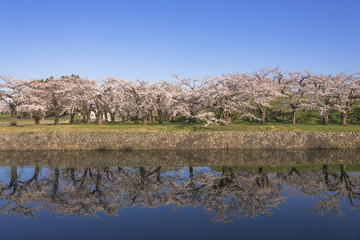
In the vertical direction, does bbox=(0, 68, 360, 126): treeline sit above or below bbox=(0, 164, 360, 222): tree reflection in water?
above

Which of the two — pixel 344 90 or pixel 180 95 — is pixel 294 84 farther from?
pixel 180 95

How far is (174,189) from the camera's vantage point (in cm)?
1633

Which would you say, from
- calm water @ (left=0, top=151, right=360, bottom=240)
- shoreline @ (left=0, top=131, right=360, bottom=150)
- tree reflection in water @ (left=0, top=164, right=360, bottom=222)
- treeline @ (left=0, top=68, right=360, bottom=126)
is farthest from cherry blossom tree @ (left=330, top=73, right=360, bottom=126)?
tree reflection in water @ (left=0, top=164, right=360, bottom=222)

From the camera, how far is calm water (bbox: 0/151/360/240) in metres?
10.9

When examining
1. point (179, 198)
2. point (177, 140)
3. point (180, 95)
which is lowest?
point (179, 198)

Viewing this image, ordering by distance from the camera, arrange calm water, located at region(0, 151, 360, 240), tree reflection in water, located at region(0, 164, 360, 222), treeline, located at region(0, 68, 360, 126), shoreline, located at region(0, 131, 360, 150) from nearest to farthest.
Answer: calm water, located at region(0, 151, 360, 240), tree reflection in water, located at region(0, 164, 360, 222), shoreline, located at region(0, 131, 360, 150), treeline, located at region(0, 68, 360, 126)

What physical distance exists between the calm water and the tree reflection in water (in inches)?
2.1

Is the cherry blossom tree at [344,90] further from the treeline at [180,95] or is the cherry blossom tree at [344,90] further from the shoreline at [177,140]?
the shoreline at [177,140]

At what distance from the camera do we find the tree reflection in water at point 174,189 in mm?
13328

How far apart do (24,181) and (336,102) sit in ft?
144

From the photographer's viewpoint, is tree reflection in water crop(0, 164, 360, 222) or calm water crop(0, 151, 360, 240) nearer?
calm water crop(0, 151, 360, 240)

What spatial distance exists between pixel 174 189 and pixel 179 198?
1602 mm

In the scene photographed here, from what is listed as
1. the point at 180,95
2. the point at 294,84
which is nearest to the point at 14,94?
the point at 180,95

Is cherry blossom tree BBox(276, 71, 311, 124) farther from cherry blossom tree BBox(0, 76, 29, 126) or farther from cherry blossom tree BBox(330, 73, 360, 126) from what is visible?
cherry blossom tree BBox(0, 76, 29, 126)
